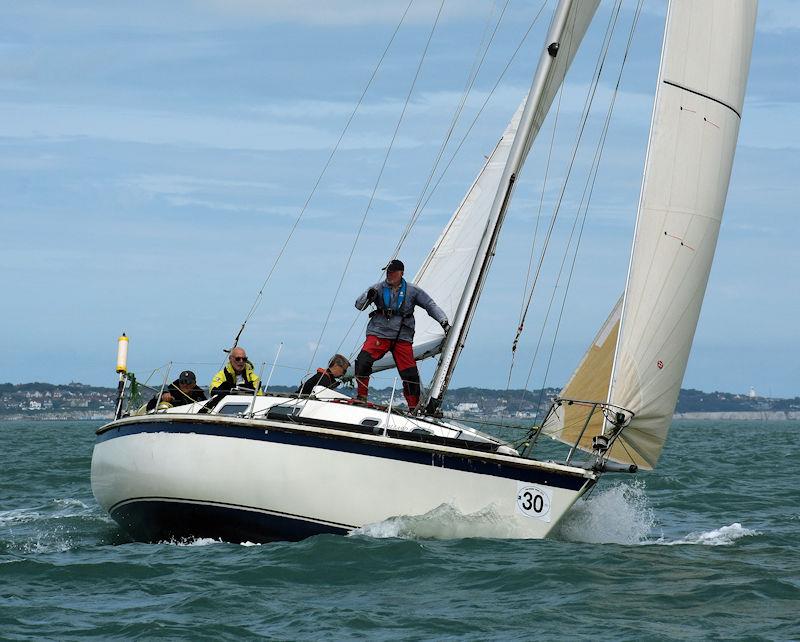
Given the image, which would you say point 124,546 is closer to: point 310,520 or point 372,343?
point 310,520

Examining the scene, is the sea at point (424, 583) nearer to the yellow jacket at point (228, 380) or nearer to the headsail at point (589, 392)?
the headsail at point (589, 392)

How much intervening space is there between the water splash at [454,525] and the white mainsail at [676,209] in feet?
4.14

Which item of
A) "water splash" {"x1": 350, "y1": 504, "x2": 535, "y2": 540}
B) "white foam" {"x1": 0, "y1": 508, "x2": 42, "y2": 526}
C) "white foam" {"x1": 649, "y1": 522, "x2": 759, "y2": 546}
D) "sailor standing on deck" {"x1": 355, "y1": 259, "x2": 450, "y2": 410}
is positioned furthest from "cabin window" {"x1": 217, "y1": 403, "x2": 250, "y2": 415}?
"white foam" {"x1": 649, "y1": 522, "x2": 759, "y2": 546}

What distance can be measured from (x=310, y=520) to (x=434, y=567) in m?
1.63

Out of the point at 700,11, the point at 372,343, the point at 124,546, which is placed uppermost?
the point at 700,11

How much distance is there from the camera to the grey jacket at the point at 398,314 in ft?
44.4

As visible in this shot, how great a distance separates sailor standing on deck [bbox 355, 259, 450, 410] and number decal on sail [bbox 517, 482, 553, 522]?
2.31 meters

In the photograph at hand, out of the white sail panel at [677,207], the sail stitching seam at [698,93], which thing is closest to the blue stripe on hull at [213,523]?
the white sail panel at [677,207]

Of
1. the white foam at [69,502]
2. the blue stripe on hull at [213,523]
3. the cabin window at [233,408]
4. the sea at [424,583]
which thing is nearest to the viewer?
the sea at [424,583]

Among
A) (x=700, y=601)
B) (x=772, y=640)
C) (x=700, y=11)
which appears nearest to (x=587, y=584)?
(x=700, y=601)

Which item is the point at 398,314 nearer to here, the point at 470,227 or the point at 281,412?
the point at 281,412

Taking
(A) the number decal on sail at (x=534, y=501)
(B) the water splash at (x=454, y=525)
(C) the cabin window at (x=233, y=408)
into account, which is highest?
(C) the cabin window at (x=233, y=408)

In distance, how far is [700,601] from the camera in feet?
31.8

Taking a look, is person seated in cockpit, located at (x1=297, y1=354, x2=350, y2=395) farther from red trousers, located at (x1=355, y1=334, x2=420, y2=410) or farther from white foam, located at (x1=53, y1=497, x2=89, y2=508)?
white foam, located at (x1=53, y1=497, x2=89, y2=508)
